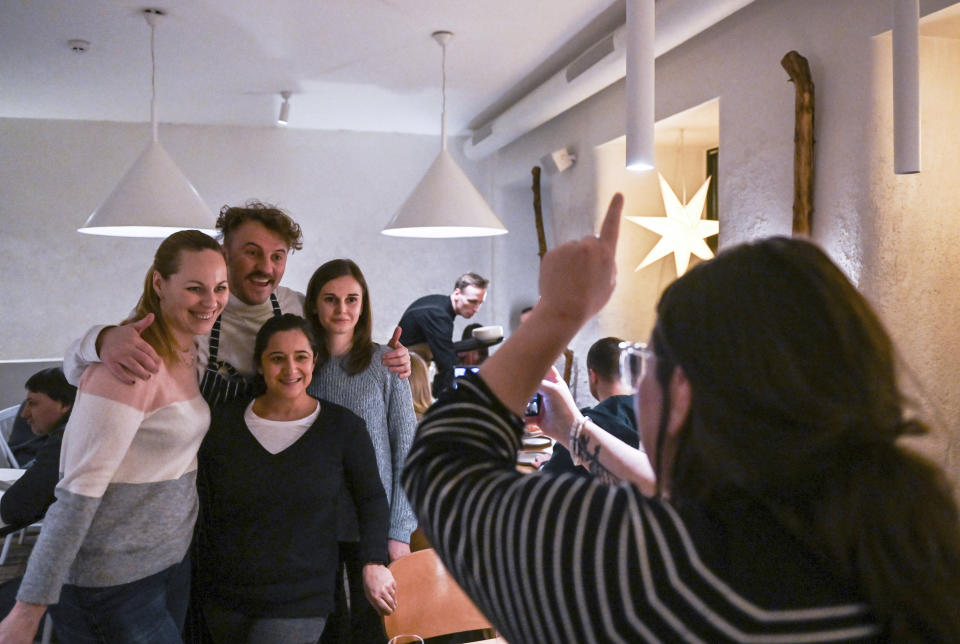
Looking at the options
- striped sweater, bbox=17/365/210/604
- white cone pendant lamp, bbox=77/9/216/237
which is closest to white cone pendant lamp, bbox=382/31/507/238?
white cone pendant lamp, bbox=77/9/216/237

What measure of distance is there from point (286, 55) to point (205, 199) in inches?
93.9

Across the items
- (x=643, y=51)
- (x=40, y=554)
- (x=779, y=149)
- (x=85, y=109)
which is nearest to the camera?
(x=643, y=51)

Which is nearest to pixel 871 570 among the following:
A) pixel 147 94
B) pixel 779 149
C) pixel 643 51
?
pixel 643 51

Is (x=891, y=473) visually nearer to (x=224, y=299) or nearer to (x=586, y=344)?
(x=224, y=299)

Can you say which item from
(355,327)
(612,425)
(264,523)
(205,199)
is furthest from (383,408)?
(205,199)

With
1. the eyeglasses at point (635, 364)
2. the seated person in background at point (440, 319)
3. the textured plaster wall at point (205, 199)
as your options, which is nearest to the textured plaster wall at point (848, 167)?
the eyeglasses at point (635, 364)

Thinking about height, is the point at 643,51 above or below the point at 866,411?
above

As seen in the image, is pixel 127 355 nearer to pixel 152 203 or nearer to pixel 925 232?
pixel 152 203

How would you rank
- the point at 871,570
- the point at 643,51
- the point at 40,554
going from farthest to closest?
the point at 40,554 → the point at 643,51 → the point at 871,570

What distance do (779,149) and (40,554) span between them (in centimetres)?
290

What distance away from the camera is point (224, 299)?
1.80m

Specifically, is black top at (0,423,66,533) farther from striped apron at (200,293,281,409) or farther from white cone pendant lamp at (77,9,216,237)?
white cone pendant lamp at (77,9,216,237)

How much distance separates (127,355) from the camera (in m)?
1.53

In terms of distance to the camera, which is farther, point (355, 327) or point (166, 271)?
point (355, 327)
